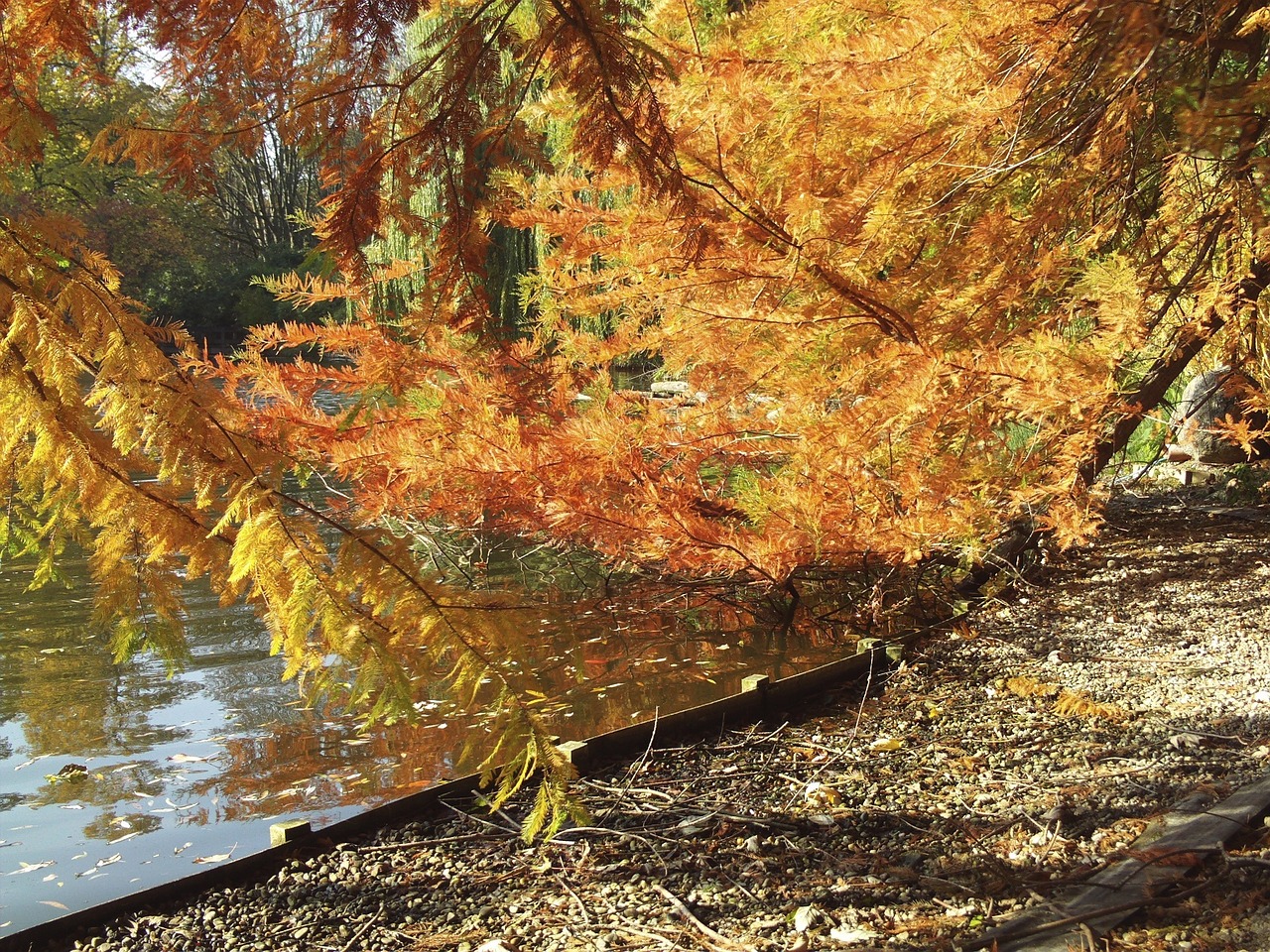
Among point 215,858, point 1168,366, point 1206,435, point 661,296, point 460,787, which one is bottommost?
point 215,858

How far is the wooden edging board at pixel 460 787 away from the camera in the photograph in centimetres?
252

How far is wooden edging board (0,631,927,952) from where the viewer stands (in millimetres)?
2518

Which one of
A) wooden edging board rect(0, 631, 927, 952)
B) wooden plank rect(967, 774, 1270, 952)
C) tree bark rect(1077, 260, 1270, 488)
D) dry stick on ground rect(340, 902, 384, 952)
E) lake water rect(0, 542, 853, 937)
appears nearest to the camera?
wooden plank rect(967, 774, 1270, 952)

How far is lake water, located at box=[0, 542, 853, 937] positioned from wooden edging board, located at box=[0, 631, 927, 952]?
1.01 feet

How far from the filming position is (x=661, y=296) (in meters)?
4.48

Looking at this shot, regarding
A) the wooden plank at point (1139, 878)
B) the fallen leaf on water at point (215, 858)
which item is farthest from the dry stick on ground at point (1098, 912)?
the fallen leaf on water at point (215, 858)

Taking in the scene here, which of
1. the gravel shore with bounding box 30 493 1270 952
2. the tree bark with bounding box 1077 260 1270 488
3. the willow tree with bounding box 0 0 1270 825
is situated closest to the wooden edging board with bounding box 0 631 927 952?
the gravel shore with bounding box 30 493 1270 952

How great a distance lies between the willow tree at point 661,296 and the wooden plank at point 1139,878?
1.02 meters

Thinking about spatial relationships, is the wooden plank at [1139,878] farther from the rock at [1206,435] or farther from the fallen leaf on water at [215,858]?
the rock at [1206,435]

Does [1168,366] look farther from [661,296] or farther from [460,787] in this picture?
[460,787]

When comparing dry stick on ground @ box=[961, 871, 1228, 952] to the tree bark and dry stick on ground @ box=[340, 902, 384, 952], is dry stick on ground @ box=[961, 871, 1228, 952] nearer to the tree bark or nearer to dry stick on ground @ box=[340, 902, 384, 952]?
dry stick on ground @ box=[340, 902, 384, 952]

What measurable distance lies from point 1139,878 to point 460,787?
1.90 m

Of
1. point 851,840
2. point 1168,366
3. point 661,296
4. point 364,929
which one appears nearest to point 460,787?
point 364,929

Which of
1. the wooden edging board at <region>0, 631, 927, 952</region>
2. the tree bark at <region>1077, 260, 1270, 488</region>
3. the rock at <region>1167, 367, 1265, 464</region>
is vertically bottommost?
the wooden edging board at <region>0, 631, 927, 952</region>
